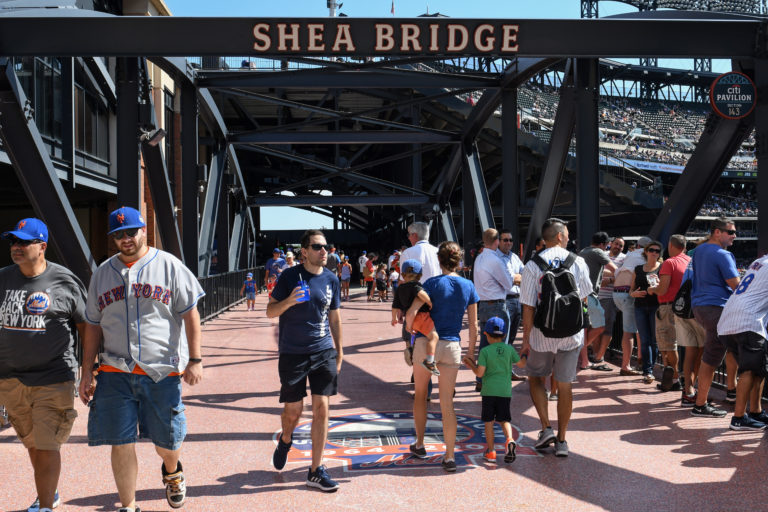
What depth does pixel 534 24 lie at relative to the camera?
28.0ft

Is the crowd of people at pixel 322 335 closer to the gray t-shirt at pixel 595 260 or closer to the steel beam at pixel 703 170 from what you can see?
the gray t-shirt at pixel 595 260

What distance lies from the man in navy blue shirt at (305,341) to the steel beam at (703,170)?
545cm

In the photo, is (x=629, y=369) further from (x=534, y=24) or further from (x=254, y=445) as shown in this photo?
(x=254, y=445)

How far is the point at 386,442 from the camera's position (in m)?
6.20

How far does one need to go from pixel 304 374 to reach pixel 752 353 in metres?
3.94

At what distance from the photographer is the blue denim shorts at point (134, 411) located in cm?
416

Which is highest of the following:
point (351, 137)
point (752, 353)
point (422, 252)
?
point (351, 137)

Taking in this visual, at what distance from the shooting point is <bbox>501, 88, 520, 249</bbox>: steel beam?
1302 cm

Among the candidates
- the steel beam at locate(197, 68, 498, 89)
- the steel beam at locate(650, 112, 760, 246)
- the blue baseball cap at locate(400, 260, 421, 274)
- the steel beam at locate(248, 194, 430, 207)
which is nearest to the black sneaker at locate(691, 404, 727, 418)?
the steel beam at locate(650, 112, 760, 246)

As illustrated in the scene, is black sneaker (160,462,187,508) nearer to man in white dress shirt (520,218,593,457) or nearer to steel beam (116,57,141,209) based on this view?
man in white dress shirt (520,218,593,457)

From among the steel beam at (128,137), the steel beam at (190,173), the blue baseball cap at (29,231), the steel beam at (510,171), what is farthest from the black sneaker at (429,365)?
the steel beam at (190,173)

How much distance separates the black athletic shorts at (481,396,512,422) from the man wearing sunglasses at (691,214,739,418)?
96.4 inches

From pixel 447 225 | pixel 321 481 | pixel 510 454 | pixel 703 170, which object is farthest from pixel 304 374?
pixel 447 225

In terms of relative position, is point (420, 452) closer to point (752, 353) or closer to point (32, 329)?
point (32, 329)
